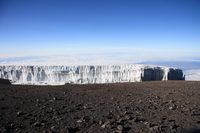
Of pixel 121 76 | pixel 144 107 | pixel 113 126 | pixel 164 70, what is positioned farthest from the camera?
pixel 121 76

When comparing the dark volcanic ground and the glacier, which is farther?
the glacier

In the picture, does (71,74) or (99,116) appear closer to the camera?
(99,116)

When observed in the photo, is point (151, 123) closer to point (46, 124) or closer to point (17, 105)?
point (46, 124)

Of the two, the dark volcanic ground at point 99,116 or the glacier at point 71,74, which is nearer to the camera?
the dark volcanic ground at point 99,116

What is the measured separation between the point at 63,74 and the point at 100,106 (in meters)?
32.2

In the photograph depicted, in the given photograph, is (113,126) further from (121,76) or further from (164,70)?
(121,76)

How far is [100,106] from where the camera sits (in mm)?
6613

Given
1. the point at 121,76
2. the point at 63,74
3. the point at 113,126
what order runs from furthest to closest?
the point at 63,74 < the point at 121,76 < the point at 113,126

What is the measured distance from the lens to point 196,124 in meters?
4.75

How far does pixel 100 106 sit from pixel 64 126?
2302 mm

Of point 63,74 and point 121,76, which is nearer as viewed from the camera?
point 121,76

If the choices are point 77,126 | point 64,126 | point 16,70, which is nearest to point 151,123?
point 77,126

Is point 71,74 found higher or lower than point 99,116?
lower

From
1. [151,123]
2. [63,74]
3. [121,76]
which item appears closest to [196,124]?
[151,123]
